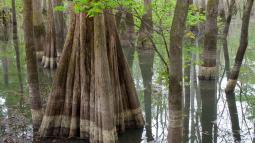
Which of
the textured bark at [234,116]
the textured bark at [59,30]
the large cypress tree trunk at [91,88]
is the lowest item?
the textured bark at [234,116]

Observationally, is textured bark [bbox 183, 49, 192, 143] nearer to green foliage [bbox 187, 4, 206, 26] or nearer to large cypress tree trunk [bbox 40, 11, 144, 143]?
green foliage [bbox 187, 4, 206, 26]

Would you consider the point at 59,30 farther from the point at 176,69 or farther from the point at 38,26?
the point at 176,69

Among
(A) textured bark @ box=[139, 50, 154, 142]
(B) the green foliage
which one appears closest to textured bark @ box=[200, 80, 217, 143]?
(A) textured bark @ box=[139, 50, 154, 142]

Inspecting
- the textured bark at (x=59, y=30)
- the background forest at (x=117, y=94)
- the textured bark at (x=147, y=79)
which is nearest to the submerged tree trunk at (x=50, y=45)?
the textured bark at (x=59, y=30)

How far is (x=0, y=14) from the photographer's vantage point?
30.8 meters

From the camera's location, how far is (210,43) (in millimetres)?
13625

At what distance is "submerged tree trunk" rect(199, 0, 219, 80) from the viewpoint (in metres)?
13.3

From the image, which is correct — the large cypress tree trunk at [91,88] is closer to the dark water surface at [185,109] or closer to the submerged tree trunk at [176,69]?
the dark water surface at [185,109]

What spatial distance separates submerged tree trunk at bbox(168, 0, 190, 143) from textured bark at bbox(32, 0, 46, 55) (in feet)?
41.7

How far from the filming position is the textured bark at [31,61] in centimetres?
861

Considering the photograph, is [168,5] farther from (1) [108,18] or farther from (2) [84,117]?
(2) [84,117]

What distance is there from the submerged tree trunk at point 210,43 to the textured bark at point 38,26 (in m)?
7.61

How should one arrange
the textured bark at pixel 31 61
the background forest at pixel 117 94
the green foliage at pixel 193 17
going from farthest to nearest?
1. the green foliage at pixel 193 17
2. the textured bark at pixel 31 61
3. the background forest at pixel 117 94

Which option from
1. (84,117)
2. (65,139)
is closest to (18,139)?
(65,139)
